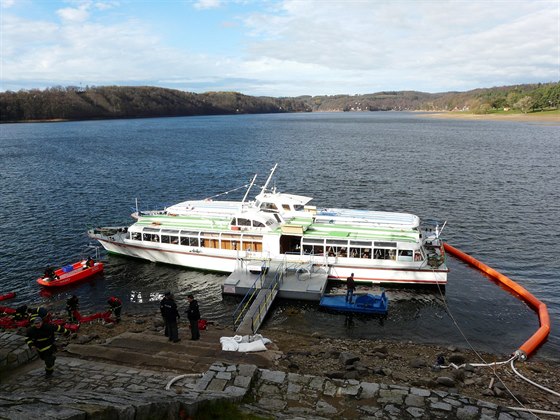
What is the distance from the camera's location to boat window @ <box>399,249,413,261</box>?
1211 inches

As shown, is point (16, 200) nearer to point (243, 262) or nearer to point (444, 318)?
point (243, 262)

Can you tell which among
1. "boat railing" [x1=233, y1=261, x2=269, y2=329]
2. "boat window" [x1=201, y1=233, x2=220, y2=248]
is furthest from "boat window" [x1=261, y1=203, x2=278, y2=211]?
"boat railing" [x1=233, y1=261, x2=269, y2=329]

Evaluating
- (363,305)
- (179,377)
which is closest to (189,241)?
(363,305)

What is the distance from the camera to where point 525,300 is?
2872 centimetres

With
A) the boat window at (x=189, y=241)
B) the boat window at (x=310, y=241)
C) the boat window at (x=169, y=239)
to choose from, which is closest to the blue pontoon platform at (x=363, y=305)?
the boat window at (x=310, y=241)

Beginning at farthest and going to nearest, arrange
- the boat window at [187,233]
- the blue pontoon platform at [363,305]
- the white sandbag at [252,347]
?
the boat window at [187,233] → the blue pontoon platform at [363,305] → the white sandbag at [252,347]

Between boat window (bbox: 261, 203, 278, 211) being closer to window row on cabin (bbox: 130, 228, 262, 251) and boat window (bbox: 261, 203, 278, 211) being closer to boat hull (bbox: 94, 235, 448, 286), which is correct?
window row on cabin (bbox: 130, 228, 262, 251)

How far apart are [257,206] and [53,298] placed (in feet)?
53.0

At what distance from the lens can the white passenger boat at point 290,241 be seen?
31.0 metres

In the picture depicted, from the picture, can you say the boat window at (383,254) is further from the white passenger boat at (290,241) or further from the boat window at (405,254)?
the boat window at (405,254)

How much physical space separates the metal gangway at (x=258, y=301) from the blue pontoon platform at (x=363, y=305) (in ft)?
11.3

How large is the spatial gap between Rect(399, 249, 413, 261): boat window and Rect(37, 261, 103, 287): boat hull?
22664 mm

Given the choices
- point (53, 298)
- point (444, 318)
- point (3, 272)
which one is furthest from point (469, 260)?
point (3, 272)

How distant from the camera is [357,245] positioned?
31.4 m
